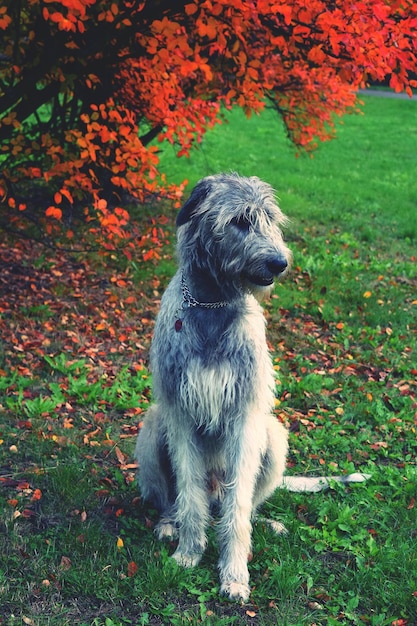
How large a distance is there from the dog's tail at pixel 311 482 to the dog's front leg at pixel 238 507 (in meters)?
0.76

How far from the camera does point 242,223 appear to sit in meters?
3.37

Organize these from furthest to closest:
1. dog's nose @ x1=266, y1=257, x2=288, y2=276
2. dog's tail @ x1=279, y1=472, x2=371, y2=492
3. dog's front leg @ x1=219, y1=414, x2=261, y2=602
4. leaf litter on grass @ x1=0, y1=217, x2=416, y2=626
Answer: dog's tail @ x1=279, y1=472, x2=371, y2=492
leaf litter on grass @ x1=0, y1=217, x2=416, y2=626
dog's front leg @ x1=219, y1=414, x2=261, y2=602
dog's nose @ x1=266, y1=257, x2=288, y2=276

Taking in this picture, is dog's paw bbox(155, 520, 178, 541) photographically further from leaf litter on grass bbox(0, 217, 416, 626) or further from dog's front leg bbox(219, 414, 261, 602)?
dog's front leg bbox(219, 414, 261, 602)

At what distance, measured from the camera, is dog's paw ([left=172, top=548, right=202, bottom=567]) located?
3.69m

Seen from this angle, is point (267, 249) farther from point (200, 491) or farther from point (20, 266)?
point (20, 266)

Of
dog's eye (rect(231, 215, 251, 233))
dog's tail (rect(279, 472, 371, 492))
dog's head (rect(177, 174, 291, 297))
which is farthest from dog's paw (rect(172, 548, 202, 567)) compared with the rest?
dog's eye (rect(231, 215, 251, 233))

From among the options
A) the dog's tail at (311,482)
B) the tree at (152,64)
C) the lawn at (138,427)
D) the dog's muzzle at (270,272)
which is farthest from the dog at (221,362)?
the tree at (152,64)

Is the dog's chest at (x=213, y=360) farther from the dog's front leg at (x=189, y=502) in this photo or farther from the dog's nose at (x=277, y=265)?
the dog's nose at (x=277, y=265)

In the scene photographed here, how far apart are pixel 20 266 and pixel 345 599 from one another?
5500mm

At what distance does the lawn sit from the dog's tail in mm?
69

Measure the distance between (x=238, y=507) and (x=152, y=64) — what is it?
15.4 feet

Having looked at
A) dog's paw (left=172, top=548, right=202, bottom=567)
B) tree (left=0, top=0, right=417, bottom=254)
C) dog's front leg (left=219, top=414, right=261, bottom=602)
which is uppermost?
tree (left=0, top=0, right=417, bottom=254)

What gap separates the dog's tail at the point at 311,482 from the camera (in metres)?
4.43

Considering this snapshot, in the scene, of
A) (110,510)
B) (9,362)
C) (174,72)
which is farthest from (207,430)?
(174,72)
